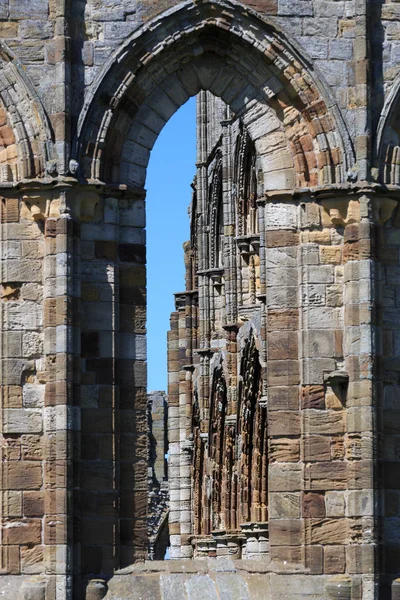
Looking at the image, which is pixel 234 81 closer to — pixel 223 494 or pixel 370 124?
pixel 370 124

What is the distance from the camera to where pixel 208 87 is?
23531 mm

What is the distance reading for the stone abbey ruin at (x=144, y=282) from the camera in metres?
22.5

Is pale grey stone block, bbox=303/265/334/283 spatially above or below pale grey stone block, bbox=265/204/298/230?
below

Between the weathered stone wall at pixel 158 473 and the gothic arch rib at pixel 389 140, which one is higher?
the gothic arch rib at pixel 389 140

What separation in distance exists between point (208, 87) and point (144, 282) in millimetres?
2119

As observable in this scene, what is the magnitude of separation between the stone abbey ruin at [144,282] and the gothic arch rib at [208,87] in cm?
2

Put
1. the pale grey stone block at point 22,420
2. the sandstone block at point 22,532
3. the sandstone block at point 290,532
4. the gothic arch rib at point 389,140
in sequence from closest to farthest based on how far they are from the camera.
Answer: the sandstone block at point 22,532, the pale grey stone block at point 22,420, the sandstone block at point 290,532, the gothic arch rib at point 389,140

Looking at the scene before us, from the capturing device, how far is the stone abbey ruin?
22.5 m

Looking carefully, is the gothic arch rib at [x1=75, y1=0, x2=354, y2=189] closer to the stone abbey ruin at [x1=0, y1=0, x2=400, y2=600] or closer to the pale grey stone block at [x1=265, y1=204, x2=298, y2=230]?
the stone abbey ruin at [x1=0, y1=0, x2=400, y2=600]

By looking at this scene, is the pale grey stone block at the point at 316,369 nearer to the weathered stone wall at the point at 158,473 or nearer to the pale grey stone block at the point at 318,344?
the pale grey stone block at the point at 318,344

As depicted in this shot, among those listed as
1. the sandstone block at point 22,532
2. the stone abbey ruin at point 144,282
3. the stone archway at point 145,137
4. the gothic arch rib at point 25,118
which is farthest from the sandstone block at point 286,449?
the gothic arch rib at point 25,118

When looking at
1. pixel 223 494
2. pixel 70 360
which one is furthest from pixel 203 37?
pixel 223 494

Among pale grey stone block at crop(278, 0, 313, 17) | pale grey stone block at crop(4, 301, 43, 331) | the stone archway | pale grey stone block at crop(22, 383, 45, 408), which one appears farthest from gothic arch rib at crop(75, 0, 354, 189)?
pale grey stone block at crop(22, 383, 45, 408)

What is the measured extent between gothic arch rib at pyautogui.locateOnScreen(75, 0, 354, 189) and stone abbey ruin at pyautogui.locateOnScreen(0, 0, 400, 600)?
0.02 m
